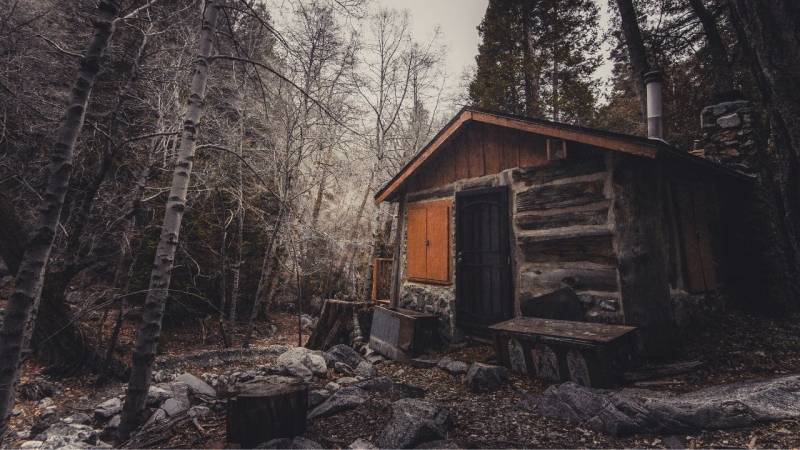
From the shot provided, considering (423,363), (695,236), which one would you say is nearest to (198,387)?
(423,363)

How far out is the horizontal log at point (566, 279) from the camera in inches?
202

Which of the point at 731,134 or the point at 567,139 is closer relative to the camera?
the point at 567,139

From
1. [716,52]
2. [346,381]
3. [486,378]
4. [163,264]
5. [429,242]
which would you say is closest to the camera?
[163,264]

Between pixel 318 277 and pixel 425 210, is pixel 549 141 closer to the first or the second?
pixel 425 210

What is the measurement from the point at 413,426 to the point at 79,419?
3.77m

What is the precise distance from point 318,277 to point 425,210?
7.12 metres

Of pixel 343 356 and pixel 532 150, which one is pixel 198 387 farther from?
pixel 532 150

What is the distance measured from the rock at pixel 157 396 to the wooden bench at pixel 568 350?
429 cm

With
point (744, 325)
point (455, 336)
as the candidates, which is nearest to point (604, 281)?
point (455, 336)

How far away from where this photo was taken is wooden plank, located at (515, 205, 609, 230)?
5316 millimetres

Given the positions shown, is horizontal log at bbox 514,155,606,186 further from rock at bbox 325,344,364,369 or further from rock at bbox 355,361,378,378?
rock at bbox 325,344,364,369

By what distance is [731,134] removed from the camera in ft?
25.5

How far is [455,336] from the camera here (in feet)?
22.4

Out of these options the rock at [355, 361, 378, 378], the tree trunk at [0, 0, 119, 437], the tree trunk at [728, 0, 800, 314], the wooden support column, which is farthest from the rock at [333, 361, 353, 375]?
the tree trunk at [728, 0, 800, 314]
